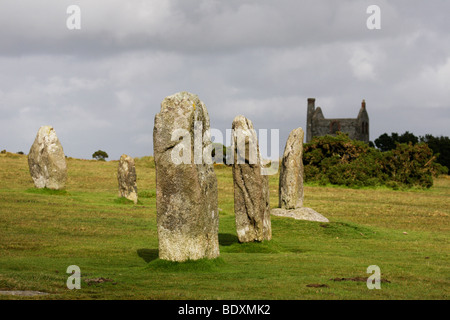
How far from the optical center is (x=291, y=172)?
27.0 metres

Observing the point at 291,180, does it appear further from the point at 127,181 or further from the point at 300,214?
the point at 127,181

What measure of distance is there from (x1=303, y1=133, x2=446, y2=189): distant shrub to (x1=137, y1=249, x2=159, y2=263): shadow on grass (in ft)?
105

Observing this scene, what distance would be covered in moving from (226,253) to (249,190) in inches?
79.5

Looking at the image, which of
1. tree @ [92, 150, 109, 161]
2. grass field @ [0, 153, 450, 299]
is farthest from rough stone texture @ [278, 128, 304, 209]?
tree @ [92, 150, 109, 161]

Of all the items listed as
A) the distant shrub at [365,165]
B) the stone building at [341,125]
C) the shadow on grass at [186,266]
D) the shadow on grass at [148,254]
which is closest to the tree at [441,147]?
the stone building at [341,125]

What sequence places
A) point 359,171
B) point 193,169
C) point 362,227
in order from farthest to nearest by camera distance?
1. point 359,171
2. point 362,227
3. point 193,169

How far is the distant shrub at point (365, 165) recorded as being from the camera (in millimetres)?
49188

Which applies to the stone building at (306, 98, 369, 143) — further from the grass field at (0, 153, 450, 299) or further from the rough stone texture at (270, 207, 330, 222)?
the rough stone texture at (270, 207, 330, 222)

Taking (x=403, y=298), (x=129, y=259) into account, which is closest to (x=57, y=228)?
(x=129, y=259)

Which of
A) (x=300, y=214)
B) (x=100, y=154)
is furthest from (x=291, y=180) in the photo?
(x=100, y=154)

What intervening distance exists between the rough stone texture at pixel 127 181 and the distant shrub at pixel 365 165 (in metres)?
20.6

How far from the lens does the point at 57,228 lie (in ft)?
74.0
